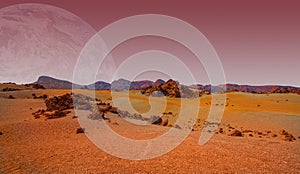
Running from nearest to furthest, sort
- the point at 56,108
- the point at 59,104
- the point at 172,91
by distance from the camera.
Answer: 1. the point at 56,108
2. the point at 59,104
3. the point at 172,91

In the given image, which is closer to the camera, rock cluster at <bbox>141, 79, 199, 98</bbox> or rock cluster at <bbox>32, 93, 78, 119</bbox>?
rock cluster at <bbox>32, 93, 78, 119</bbox>

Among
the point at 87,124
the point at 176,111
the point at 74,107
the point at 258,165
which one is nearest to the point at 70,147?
the point at 87,124

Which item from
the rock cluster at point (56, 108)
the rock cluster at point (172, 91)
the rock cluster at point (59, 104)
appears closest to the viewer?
the rock cluster at point (56, 108)

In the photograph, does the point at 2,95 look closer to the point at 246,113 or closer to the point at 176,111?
the point at 176,111

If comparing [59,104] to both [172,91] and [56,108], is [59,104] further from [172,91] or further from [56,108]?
[172,91]

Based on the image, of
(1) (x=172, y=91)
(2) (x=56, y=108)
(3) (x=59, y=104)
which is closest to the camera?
(2) (x=56, y=108)

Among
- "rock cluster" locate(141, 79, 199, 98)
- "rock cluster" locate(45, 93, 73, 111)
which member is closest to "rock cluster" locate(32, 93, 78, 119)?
"rock cluster" locate(45, 93, 73, 111)

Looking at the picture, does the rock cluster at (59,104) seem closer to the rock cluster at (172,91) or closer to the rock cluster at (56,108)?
the rock cluster at (56,108)

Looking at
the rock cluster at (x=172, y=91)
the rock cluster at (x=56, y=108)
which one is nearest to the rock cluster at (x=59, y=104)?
the rock cluster at (x=56, y=108)

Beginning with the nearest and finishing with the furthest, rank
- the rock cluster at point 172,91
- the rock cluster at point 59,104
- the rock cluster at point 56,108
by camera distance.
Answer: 1. the rock cluster at point 56,108
2. the rock cluster at point 59,104
3. the rock cluster at point 172,91

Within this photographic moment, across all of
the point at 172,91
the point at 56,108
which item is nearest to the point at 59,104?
the point at 56,108

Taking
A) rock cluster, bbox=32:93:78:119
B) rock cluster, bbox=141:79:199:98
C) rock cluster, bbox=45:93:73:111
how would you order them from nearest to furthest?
rock cluster, bbox=32:93:78:119 → rock cluster, bbox=45:93:73:111 → rock cluster, bbox=141:79:199:98

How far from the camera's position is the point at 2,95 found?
114ft

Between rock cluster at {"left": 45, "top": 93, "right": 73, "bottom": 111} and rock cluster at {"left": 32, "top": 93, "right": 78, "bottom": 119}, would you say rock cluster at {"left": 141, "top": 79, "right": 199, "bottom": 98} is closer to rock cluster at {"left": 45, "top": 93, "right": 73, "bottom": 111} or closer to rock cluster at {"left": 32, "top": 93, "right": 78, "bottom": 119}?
rock cluster at {"left": 32, "top": 93, "right": 78, "bottom": 119}
